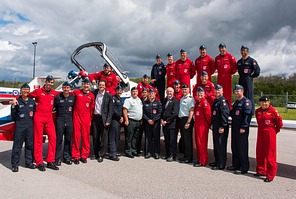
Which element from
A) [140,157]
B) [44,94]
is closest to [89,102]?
[44,94]

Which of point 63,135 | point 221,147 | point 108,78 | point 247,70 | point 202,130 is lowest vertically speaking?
point 221,147

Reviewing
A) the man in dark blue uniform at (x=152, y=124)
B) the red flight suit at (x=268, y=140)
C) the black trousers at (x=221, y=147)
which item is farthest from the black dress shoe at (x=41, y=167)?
the red flight suit at (x=268, y=140)

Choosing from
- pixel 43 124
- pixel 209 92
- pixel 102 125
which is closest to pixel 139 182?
pixel 102 125

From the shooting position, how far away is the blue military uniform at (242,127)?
17.4ft

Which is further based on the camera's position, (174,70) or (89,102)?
(174,70)

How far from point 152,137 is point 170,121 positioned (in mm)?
672

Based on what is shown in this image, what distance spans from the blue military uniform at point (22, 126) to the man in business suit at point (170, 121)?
2856mm

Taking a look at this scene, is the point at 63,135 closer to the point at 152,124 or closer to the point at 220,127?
the point at 152,124

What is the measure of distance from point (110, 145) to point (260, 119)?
334 cm

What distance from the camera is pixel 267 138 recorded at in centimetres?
501

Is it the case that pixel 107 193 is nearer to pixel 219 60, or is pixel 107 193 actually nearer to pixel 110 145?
pixel 110 145

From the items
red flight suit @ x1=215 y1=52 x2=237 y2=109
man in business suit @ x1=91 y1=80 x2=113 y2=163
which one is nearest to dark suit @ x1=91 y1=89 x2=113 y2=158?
man in business suit @ x1=91 y1=80 x2=113 y2=163

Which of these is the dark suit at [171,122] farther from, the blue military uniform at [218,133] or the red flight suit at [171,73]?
the red flight suit at [171,73]

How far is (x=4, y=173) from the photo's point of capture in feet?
16.9
